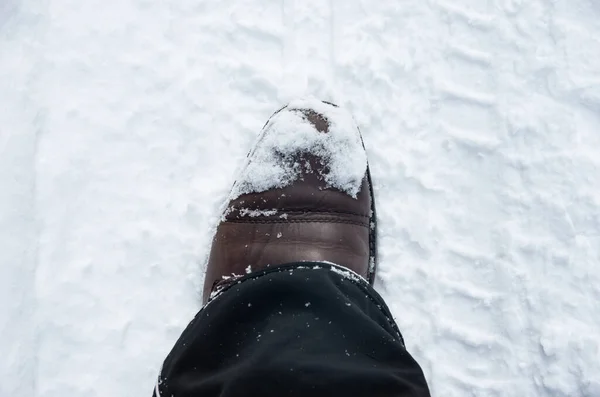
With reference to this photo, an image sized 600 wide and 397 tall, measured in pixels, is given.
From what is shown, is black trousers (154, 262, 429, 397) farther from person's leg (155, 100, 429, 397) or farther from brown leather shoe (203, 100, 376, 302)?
brown leather shoe (203, 100, 376, 302)

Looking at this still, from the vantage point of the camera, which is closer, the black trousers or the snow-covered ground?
the black trousers

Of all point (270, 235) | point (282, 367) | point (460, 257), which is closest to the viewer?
point (282, 367)

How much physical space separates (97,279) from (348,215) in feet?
1.86

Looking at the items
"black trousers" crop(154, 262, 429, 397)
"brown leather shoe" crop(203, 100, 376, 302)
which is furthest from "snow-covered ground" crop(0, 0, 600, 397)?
"black trousers" crop(154, 262, 429, 397)

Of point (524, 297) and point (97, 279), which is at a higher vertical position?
point (524, 297)

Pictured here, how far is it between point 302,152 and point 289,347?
452 millimetres

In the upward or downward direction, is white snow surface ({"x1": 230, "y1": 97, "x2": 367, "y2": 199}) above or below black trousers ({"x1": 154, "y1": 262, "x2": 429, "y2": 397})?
above

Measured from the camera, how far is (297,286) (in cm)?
79

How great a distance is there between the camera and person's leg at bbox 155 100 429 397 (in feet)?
2.26

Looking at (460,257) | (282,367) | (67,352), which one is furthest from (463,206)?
(67,352)

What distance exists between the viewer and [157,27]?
1.15m

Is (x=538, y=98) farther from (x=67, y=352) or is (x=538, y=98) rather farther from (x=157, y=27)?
(x=67, y=352)

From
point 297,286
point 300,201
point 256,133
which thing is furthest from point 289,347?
point 256,133

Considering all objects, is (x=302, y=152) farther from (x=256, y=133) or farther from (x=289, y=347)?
(x=289, y=347)
